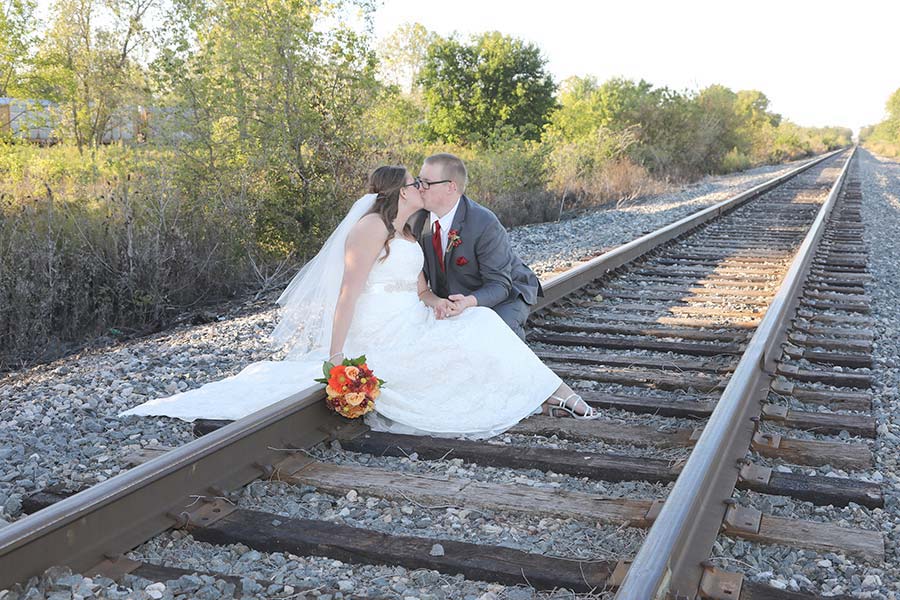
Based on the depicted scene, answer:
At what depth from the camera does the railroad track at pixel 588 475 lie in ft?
7.91

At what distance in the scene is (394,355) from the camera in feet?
13.5

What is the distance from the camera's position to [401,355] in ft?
13.4

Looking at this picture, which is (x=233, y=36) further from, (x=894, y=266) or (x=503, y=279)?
(x=894, y=266)

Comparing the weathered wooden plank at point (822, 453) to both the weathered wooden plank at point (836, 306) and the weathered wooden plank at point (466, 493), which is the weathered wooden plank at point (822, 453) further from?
the weathered wooden plank at point (836, 306)

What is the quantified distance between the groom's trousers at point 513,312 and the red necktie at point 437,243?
413mm

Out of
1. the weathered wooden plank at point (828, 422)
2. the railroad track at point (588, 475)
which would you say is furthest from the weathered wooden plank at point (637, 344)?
the weathered wooden plank at point (828, 422)

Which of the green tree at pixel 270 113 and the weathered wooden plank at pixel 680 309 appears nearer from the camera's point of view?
the weathered wooden plank at pixel 680 309

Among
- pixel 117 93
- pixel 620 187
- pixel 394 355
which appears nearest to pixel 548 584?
pixel 394 355

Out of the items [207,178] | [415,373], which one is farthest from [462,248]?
[207,178]

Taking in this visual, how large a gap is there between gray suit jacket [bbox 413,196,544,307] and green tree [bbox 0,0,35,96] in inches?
526

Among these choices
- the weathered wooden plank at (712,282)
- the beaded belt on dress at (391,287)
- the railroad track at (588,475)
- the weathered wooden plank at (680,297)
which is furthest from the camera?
the weathered wooden plank at (712,282)

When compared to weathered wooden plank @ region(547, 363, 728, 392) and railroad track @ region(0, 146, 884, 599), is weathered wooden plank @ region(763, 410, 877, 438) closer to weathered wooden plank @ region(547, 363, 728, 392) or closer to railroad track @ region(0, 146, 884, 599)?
railroad track @ region(0, 146, 884, 599)

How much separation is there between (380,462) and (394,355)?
2.47ft

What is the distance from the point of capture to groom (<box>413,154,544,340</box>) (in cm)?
437
